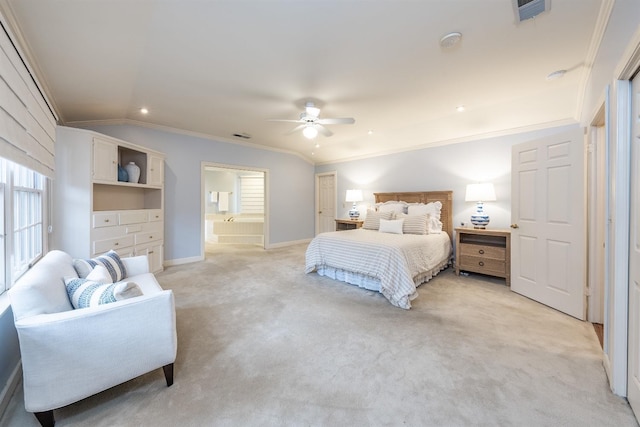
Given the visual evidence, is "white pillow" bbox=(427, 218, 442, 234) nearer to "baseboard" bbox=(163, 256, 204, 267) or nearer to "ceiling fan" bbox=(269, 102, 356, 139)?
"ceiling fan" bbox=(269, 102, 356, 139)

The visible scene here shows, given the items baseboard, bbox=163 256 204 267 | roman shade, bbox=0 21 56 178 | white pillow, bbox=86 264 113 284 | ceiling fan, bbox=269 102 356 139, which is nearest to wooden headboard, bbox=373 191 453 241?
ceiling fan, bbox=269 102 356 139

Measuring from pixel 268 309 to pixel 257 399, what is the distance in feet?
4.23

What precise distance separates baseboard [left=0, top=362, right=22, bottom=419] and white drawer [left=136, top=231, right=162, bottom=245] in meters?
2.30

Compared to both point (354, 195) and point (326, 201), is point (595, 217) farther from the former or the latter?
point (326, 201)

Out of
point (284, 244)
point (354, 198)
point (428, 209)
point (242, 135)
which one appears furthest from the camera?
point (284, 244)

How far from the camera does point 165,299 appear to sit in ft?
5.04

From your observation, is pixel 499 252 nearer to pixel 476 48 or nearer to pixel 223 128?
pixel 476 48

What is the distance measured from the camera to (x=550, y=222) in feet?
9.19

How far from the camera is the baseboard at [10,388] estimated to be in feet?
4.64

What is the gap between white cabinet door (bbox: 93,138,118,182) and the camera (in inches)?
126

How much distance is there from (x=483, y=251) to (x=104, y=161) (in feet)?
17.8

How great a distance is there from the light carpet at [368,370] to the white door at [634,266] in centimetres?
16

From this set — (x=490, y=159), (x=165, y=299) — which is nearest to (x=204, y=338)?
(x=165, y=299)

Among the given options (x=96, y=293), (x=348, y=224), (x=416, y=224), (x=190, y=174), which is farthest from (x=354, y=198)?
(x=96, y=293)
